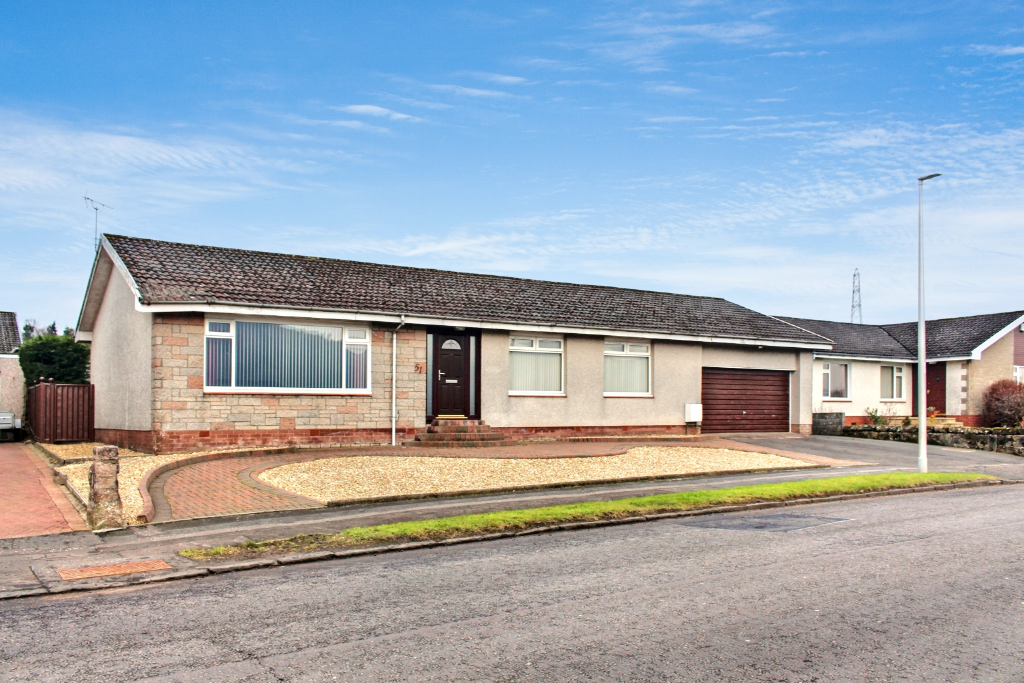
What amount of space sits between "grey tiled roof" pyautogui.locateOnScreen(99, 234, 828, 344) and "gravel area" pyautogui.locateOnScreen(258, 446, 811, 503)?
4.95 meters

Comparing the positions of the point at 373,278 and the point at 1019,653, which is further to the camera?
the point at 373,278

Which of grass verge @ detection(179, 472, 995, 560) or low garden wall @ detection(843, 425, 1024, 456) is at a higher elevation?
grass verge @ detection(179, 472, 995, 560)

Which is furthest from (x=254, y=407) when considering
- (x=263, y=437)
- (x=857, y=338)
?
(x=857, y=338)

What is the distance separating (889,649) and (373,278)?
1899 centimetres

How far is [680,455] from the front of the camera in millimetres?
20438

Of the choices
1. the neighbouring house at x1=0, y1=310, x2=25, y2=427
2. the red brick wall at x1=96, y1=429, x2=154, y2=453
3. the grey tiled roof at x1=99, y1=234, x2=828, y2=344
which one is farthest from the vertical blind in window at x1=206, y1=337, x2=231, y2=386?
the neighbouring house at x1=0, y1=310, x2=25, y2=427

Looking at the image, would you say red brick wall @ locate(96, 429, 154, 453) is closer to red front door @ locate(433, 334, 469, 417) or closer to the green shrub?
red front door @ locate(433, 334, 469, 417)

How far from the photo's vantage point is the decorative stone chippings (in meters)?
10.6

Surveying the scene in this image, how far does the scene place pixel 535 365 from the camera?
77.2 feet

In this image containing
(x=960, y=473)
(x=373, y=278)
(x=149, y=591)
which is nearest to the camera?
(x=149, y=591)

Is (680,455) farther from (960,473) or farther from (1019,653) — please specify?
(1019,653)

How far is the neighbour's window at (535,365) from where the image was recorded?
2317 centimetres

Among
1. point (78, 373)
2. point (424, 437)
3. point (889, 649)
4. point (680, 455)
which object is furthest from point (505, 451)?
point (78, 373)

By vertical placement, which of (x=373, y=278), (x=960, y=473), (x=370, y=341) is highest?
(x=373, y=278)
